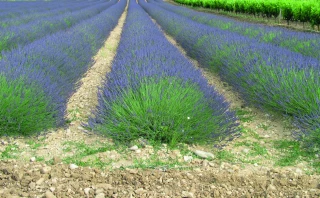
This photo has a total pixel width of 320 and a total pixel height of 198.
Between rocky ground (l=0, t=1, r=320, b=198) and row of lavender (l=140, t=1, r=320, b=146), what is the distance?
0.24 metres

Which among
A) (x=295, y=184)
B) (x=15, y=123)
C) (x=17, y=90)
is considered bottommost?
(x=295, y=184)

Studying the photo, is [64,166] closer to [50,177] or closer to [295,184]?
[50,177]

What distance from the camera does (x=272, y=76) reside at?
479cm

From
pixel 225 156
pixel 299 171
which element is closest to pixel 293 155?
pixel 299 171

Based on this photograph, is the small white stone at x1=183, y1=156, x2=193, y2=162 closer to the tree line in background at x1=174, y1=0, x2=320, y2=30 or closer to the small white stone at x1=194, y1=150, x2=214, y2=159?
the small white stone at x1=194, y1=150, x2=214, y2=159

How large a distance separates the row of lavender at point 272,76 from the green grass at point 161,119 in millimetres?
839

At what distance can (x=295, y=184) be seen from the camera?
284cm

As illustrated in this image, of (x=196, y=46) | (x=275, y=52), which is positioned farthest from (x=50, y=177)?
(x=196, y=46)

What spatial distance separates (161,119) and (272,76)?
1.79 metres

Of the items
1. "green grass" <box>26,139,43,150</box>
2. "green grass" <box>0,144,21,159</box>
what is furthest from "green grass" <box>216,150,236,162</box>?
"green grass" <box>0,144,21,159</box>

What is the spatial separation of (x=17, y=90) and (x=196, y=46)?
5401 millimetres

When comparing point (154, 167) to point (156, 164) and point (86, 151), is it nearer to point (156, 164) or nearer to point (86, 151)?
point (156, 164)

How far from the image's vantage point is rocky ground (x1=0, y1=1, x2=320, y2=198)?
2.75 metres

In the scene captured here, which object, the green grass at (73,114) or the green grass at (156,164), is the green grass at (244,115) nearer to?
the green grass at (156,164)
